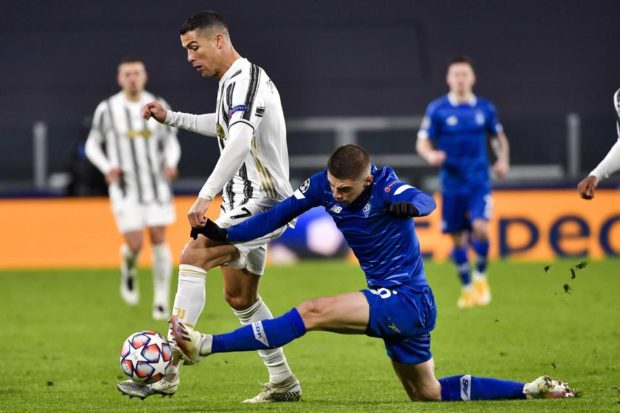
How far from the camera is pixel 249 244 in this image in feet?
20.6

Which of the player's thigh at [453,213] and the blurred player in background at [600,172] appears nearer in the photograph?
the blurred player in background at [600,172]

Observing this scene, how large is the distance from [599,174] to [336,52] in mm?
13175

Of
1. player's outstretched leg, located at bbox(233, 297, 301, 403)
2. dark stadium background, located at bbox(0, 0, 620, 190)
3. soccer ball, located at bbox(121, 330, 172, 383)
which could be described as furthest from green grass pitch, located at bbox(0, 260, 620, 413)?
dark stadium background, located at bbox(0, 0, 620, 190)

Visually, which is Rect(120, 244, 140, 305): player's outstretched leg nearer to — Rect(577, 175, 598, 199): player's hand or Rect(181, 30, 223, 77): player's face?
Rect(181, 30, 223, 77): player's face

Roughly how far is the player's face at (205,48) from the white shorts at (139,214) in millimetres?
5015

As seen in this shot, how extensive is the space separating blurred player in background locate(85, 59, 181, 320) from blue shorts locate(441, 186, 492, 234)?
2.59 m

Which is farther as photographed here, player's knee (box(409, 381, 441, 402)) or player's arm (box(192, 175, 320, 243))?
player's knee (box(409, 381, 441, 402))

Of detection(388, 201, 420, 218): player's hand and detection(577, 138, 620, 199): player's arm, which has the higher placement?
detection(577, 138, 620, 199): player's arm

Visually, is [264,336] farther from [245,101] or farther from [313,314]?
[245,101]

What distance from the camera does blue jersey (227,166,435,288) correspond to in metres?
5.86

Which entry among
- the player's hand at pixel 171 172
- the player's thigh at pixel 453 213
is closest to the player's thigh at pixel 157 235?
the player's hand at pixel 171 172

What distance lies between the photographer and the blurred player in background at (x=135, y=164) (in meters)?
11.4

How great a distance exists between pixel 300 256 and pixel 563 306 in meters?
5.51

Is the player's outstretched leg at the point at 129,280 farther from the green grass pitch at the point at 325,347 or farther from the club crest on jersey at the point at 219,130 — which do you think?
the club crest on jersey at the point at 219,130
